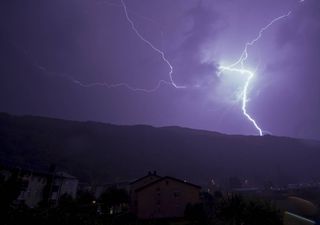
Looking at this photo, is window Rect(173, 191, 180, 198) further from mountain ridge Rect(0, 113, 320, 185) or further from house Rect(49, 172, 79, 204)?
mountain ridge Rect(0, 113, 320, 185)

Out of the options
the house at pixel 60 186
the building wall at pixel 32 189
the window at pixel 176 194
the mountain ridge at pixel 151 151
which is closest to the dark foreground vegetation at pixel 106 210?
the window at pixel 176 194

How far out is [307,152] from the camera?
151m

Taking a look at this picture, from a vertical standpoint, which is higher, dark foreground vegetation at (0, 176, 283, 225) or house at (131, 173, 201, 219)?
house at (131, 173, 201, 219)

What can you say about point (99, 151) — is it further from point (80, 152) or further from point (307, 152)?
point (307, 152)

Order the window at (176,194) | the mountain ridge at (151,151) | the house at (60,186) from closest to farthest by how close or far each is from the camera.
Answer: the window at (176,194)
the house at (60,186)
the mountain ridge at (151,151)

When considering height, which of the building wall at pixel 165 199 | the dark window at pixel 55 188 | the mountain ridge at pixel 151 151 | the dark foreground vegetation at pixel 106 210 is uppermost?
the mountain ridge at pixel 151 151

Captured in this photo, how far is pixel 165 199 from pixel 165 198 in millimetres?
148

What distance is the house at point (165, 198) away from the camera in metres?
39.8

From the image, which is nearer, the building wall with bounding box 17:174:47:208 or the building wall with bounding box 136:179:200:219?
the building wall with bounding box 17:174:47:208

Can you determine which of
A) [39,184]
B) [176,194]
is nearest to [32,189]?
[39,184]

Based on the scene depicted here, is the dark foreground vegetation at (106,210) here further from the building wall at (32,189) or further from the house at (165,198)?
the building wall at (32,189)

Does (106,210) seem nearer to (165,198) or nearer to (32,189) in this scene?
(165,198)

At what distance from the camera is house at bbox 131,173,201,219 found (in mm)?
39812

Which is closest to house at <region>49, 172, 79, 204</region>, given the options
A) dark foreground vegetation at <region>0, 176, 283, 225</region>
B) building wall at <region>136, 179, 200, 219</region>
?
dark foreground vegetation at <region>0, 176, 283, 225</region>
